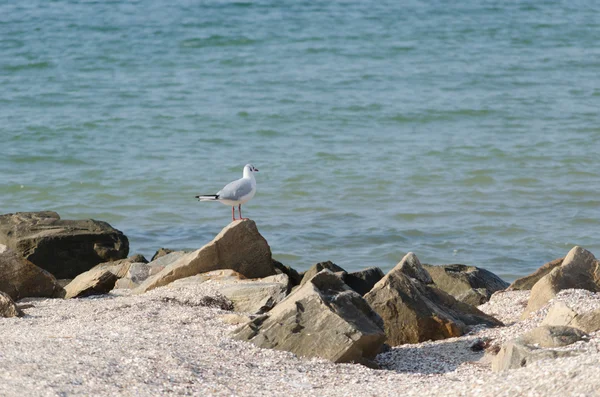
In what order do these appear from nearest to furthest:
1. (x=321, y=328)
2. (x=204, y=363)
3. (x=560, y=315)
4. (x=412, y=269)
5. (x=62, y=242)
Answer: (x=204, y=363), (x=321, y=328), (x=560, y=315), (x=412, y=269), (x=62, y=242)

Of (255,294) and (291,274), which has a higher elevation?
(255,294)

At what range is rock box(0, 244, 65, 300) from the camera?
7.62 meters

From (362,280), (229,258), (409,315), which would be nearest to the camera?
(409,315)

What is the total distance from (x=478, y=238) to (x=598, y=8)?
18288 millimetres

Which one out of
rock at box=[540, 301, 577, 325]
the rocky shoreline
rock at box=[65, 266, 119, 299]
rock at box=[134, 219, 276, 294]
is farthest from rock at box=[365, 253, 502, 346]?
rock at box=[65, 266, 119, 299]

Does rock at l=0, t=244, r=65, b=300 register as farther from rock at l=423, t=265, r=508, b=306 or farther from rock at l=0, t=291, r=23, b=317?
rock at l=423, t=265, r=508, b=306

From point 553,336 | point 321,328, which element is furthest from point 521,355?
point 321,328

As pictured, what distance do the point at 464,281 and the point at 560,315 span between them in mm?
2623

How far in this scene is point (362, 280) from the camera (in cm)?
812

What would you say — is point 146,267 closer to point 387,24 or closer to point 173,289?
point 173,289

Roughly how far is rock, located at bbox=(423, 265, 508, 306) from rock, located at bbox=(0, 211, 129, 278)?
342 centimetres

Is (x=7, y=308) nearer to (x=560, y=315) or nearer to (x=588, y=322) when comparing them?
(x=560, y=315)

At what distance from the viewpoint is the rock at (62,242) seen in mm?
9547

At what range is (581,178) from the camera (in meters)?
13.7
